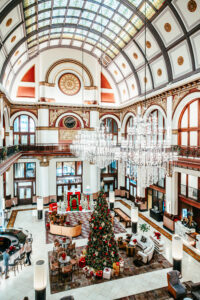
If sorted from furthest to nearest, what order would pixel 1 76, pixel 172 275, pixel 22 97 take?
pixel 22 97
pixel 1 76
pixel 172 275

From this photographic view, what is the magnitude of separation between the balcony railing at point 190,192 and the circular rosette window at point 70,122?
10.5 metres

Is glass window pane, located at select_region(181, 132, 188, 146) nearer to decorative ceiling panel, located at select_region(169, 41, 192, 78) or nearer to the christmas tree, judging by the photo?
decorative ceiling panel, located at select_region(169, 41, 192, 78)

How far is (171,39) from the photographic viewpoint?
10969 millimetres

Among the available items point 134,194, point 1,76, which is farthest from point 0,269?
point 134,194

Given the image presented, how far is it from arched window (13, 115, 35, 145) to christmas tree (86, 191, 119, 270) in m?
11.6

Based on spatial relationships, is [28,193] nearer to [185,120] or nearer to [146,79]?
[146,79]

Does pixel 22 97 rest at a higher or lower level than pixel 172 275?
higher

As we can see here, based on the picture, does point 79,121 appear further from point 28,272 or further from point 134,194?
point 28,272

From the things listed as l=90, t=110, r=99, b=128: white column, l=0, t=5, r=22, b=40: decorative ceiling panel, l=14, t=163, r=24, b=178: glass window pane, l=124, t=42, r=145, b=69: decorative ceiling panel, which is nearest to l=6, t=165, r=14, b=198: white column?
l=14, t=163, r=24, b=178: glass window pane

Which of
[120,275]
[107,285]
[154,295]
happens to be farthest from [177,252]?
[107,285]

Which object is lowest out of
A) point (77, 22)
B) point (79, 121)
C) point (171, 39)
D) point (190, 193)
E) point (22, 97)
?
point (190, 193)

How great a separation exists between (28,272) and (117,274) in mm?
3619

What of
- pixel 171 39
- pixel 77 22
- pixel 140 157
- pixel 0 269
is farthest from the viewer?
pixel 77 22

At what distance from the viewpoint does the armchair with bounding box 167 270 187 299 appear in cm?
642
